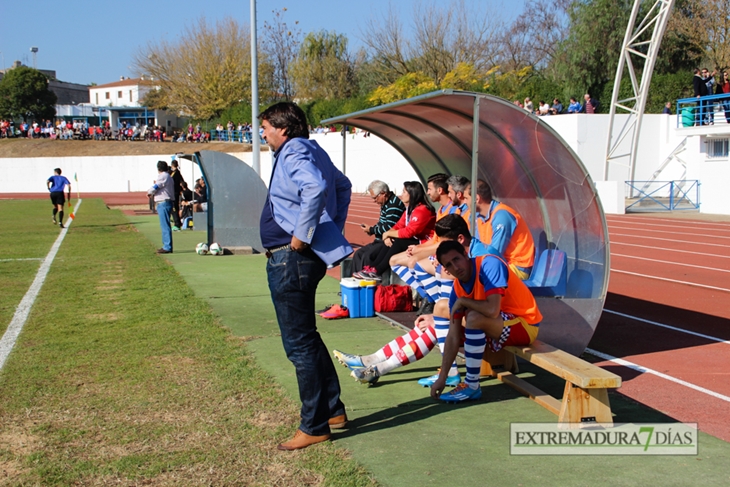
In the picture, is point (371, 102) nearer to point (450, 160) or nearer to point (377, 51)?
point (377, 51)

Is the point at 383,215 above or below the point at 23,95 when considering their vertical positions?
below

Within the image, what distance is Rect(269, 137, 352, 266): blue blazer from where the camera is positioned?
4.05 m

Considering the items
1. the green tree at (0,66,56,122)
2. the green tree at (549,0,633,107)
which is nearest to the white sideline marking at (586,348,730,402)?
the green tree at (549,0,633,107)

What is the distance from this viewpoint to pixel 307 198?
4020 millimetres

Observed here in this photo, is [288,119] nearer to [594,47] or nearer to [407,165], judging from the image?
[407,165]

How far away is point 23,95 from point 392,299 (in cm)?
8682

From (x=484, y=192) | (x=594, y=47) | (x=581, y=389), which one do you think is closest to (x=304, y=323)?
(x=581, y=389)

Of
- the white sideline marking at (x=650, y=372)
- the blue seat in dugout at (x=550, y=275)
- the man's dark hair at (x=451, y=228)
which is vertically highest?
the man's dark hair at (x=451, y=228)

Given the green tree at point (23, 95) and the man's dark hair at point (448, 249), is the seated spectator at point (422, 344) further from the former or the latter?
the green tree at point (23, 95)

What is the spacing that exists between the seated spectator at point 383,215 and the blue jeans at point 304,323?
16.5 feet

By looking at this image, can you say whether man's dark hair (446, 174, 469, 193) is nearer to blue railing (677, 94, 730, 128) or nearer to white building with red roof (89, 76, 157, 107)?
blue railing (677, 94, 730, 128)

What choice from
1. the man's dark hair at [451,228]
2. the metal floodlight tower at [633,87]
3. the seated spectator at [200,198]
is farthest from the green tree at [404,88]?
the man's dark hair at [451,228]

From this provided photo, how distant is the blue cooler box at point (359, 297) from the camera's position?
8.31 metres

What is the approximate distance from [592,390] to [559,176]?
2785mm
